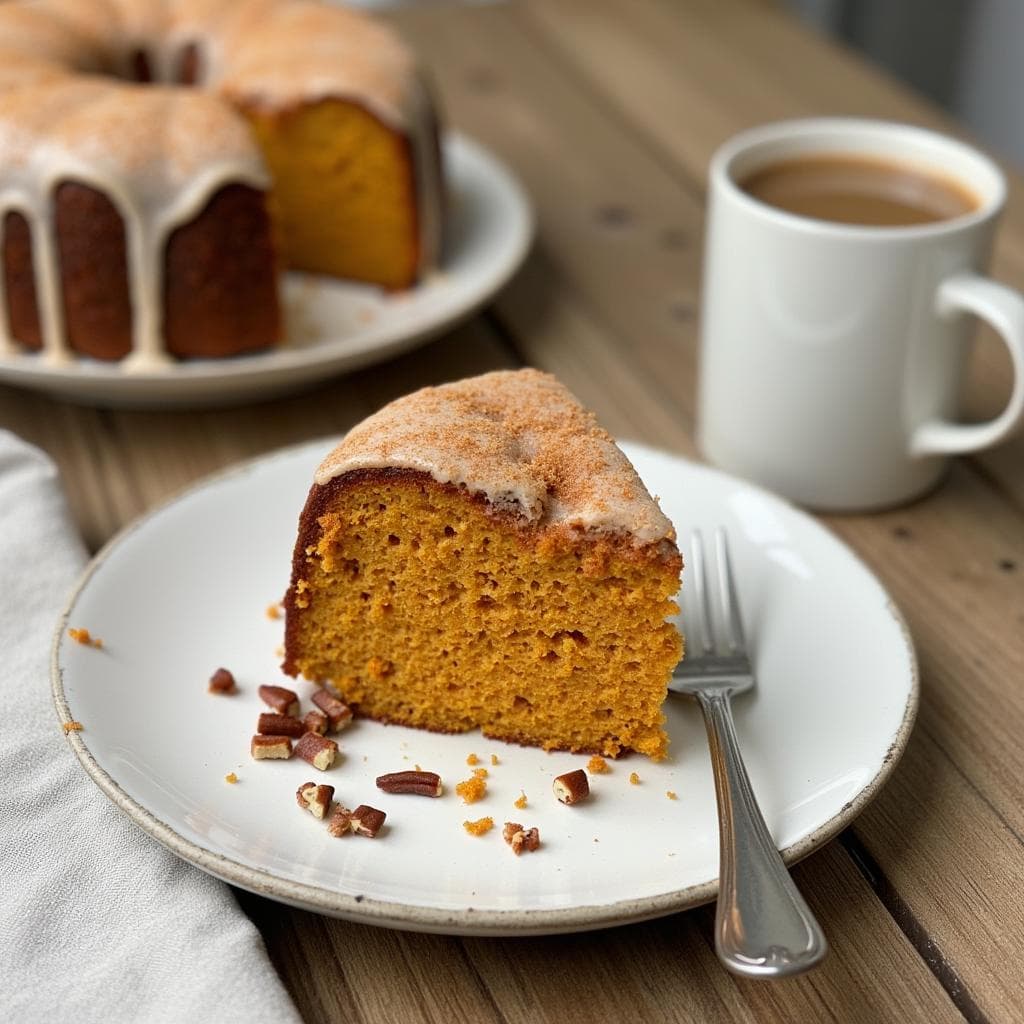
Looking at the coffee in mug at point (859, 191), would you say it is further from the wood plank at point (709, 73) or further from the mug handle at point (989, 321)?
the wood plank at point (709, 73)

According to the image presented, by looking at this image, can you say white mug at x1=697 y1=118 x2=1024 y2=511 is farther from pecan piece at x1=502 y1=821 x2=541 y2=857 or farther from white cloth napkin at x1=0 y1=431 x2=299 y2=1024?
white cloth napkin at x1=0 y1=431 x2=299 y2=1024

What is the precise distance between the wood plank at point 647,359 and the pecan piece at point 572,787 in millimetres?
250

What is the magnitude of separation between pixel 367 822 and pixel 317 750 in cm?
11

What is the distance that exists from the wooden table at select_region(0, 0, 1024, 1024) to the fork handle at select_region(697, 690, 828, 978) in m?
0.09

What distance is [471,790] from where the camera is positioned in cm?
112

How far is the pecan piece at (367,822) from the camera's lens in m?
1.06

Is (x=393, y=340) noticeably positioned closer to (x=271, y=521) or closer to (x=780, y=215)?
(x=271, y=521)

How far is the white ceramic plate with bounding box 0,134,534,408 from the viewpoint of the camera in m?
1.64

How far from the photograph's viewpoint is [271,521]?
1.41 metres

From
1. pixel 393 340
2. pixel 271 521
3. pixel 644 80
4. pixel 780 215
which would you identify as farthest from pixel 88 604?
pixel 644 80

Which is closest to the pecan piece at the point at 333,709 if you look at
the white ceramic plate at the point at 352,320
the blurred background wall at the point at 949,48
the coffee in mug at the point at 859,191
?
the white ceramic plate at the point at 352,320

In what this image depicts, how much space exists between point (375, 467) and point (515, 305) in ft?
A: 2.88

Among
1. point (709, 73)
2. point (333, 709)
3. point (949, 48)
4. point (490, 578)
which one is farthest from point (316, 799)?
point (949, 48)

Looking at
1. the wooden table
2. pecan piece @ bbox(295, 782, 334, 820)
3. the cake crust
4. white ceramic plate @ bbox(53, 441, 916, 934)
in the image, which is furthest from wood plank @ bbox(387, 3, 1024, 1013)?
pecan piece @ bbox(295, 782, 334, 820)
